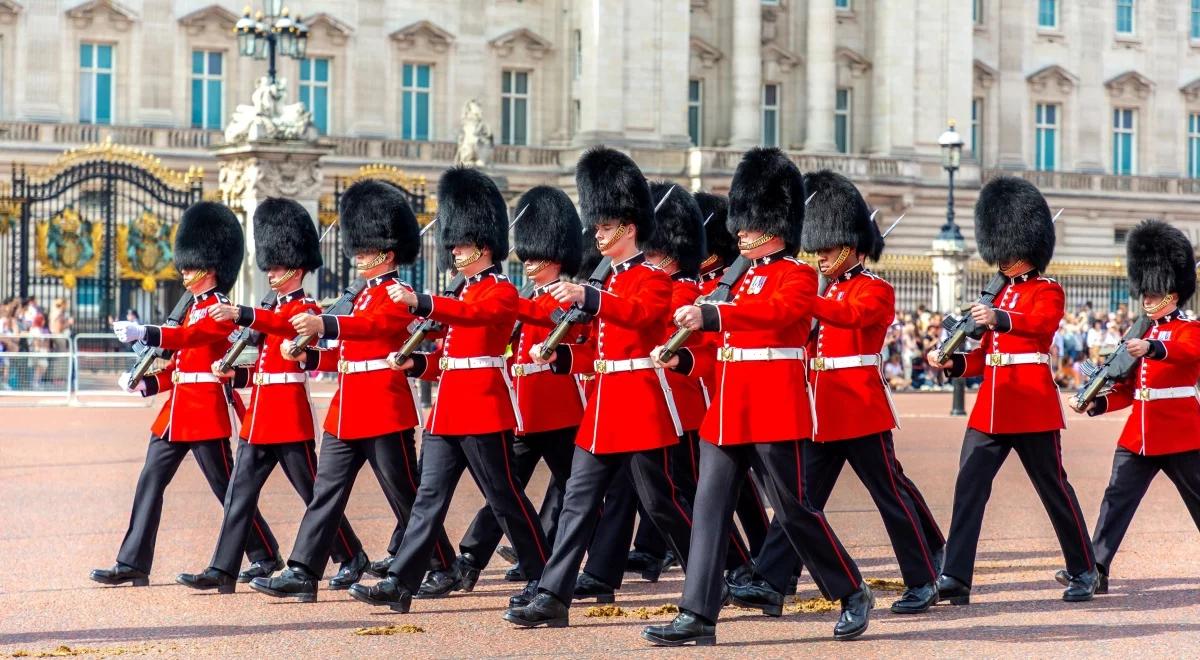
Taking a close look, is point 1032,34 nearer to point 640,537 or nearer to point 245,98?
point 245,98

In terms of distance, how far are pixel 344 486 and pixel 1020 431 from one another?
2343 mm

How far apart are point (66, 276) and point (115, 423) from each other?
19.2ft

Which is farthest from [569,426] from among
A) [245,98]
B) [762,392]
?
[245,98]

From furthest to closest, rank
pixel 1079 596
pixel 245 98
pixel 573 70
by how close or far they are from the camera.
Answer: pixel 573 70 → pixel 245 98 → pixel 1079 596

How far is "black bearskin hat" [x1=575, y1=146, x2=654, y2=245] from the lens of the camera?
22.5 feet

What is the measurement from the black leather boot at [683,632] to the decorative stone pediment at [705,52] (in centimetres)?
2905

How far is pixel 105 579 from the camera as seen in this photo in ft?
24.0

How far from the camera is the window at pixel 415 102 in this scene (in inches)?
1284

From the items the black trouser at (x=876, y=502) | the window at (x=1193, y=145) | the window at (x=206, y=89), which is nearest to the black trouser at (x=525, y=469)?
the black trouser at (x=876, y=502)

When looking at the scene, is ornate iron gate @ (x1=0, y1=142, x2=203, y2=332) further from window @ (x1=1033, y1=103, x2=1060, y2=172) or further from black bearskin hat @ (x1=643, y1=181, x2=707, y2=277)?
window @ (x1=1033, y1=103, x2=1060, y2=172)

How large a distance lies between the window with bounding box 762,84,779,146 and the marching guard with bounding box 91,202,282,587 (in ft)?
93.8

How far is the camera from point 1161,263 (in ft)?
25.1

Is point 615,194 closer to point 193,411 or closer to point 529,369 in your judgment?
point 529,369

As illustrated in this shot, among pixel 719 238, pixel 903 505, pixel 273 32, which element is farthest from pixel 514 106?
pixel 903 505
